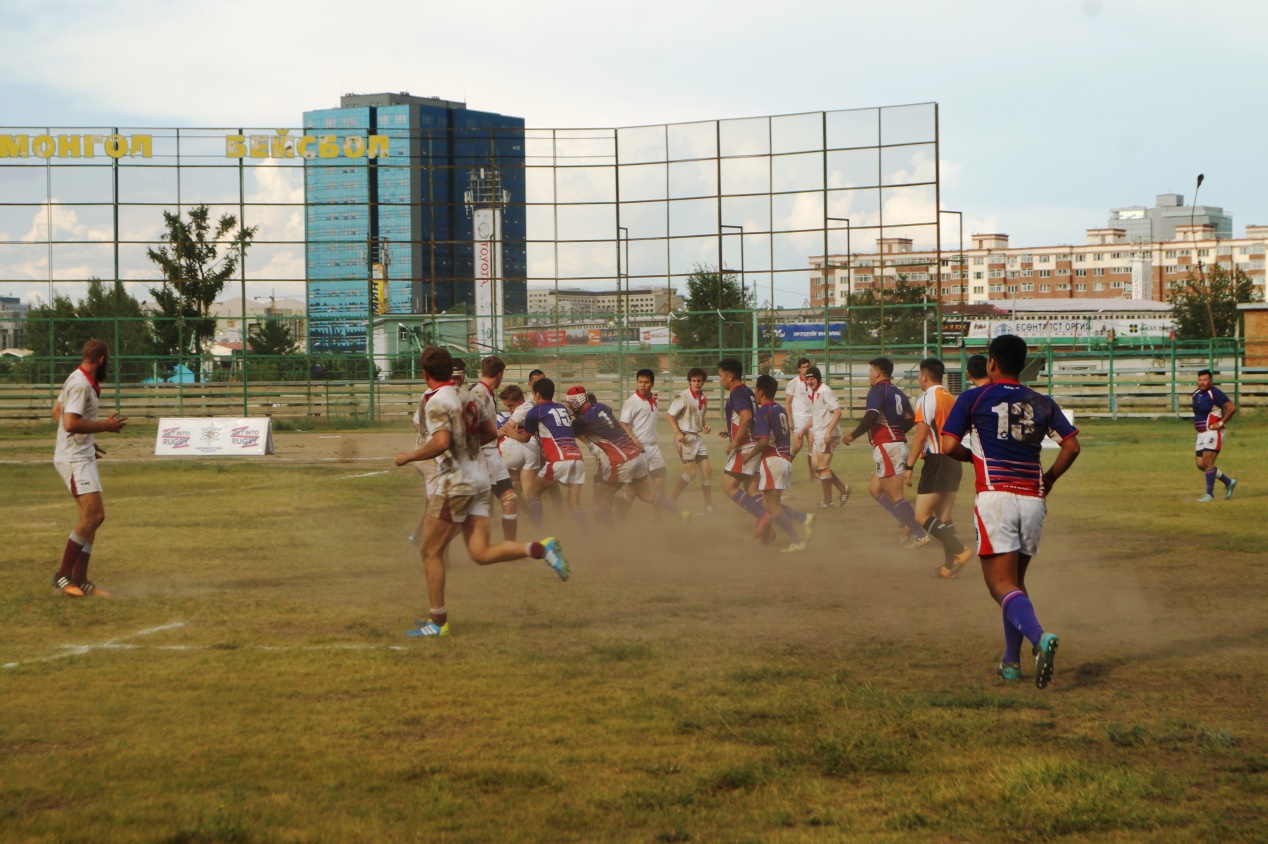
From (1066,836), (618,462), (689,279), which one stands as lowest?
(1066,836)

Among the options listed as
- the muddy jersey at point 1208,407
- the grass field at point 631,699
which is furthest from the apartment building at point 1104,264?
the grass field at point 631,699

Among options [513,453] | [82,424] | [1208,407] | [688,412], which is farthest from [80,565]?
[1208,407]

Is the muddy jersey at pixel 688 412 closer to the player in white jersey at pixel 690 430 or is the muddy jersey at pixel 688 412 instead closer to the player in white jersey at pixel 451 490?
the player in white jersey at pixel 690 430

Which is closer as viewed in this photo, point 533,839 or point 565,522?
point 533,839

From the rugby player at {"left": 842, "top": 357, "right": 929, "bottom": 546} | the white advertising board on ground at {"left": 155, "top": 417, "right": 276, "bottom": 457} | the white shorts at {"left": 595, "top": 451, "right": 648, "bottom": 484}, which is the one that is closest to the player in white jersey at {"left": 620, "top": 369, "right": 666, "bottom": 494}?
the white shorts at {"left": 595, "top": 451, "right": 648, "bottom": 484}

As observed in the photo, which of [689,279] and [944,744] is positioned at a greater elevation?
[689,279]

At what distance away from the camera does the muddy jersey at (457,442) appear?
342 inches

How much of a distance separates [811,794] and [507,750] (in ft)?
4.91

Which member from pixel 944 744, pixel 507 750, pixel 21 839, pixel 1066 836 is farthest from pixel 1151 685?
pixel 21 839

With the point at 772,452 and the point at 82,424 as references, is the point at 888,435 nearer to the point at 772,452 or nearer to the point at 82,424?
the point at 772,452

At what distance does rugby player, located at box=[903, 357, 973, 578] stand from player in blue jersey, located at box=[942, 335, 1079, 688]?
3.77 m

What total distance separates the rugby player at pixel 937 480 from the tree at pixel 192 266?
35.1 metres

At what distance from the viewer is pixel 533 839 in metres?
4.91

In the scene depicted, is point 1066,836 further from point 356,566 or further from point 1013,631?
point 356,566
